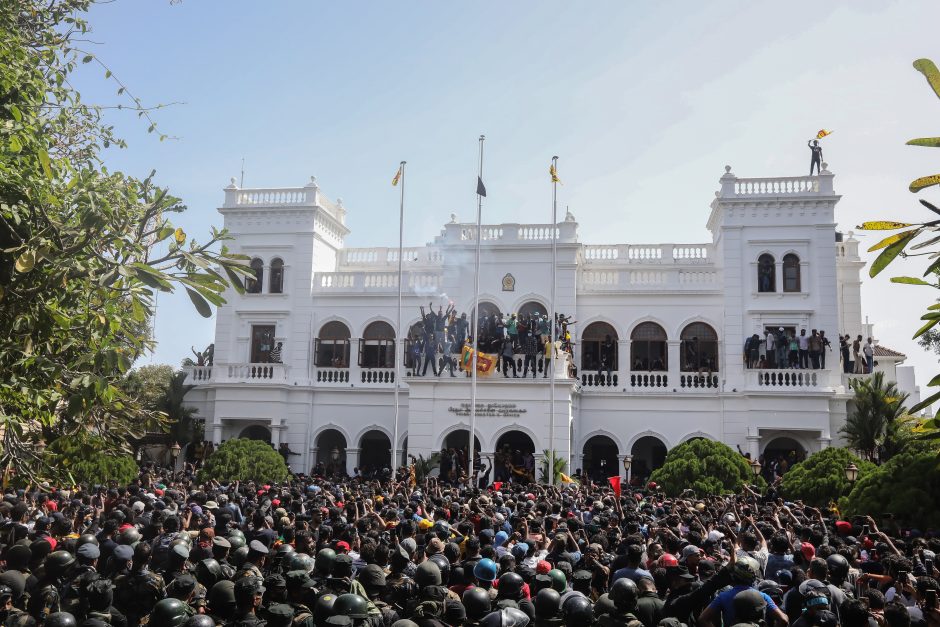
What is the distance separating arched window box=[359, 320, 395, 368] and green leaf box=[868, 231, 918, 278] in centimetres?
2646

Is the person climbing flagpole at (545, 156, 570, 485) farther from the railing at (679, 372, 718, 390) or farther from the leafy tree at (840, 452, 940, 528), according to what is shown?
the leafy tree at (840, 452, 940, 528)

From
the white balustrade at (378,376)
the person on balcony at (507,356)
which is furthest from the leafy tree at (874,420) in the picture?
the white balustrade at (378,376)

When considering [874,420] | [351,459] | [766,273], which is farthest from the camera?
[351,459]

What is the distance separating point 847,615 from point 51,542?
22.8ft

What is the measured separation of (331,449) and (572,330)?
10.6 meters

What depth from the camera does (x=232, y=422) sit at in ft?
99.9

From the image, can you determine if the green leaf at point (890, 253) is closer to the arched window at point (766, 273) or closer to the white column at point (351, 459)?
the arched window at point (766, 273)

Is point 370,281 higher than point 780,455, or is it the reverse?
point 370,281

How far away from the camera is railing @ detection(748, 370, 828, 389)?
2656cm

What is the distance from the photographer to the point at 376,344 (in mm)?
30781

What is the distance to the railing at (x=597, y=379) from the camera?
93.7 feet

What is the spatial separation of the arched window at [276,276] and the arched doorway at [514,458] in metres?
10.3

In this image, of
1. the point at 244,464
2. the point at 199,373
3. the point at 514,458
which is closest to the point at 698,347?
the point at 514,458

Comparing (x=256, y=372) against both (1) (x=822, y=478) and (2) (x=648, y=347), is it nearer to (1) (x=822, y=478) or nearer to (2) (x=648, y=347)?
(2) (x=648, y=347)
